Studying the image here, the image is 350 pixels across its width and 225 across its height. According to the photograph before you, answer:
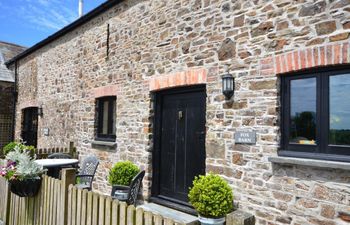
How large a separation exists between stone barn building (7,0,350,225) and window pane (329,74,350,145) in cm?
1

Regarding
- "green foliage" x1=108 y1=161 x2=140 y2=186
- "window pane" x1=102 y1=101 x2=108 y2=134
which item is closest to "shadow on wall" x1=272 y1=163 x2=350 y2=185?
"green foliage" x1=108 y1=161 x2=140 y2=186

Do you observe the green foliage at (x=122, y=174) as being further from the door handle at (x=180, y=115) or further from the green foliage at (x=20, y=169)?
the green foliage at (x=20, y=169)

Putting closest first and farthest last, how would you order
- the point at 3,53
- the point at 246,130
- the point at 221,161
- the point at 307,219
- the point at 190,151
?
the point at 307,219 → the point at 246,130 → the point at 221,161 → the point at 190,151 → the point at 3,53

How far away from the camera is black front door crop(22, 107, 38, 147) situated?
13.0 meters

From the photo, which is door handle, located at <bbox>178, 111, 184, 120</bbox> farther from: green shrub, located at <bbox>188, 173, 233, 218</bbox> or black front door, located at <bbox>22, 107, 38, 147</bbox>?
black front door, located at <bbox>22, 107, 38, 147</bbox>

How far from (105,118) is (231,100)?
4664mm

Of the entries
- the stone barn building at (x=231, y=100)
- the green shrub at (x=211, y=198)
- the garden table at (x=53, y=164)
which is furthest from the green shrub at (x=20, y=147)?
the green shrub at (x=211, y=198)

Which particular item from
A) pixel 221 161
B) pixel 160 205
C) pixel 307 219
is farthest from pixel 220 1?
pixel 160 205

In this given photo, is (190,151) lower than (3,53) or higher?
lower

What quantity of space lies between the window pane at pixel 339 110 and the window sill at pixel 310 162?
13.2 inches

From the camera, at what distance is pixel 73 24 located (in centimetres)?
952

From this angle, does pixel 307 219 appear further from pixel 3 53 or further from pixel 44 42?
pixel 3 53

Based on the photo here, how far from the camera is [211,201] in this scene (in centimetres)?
410

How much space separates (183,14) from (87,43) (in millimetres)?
4318
